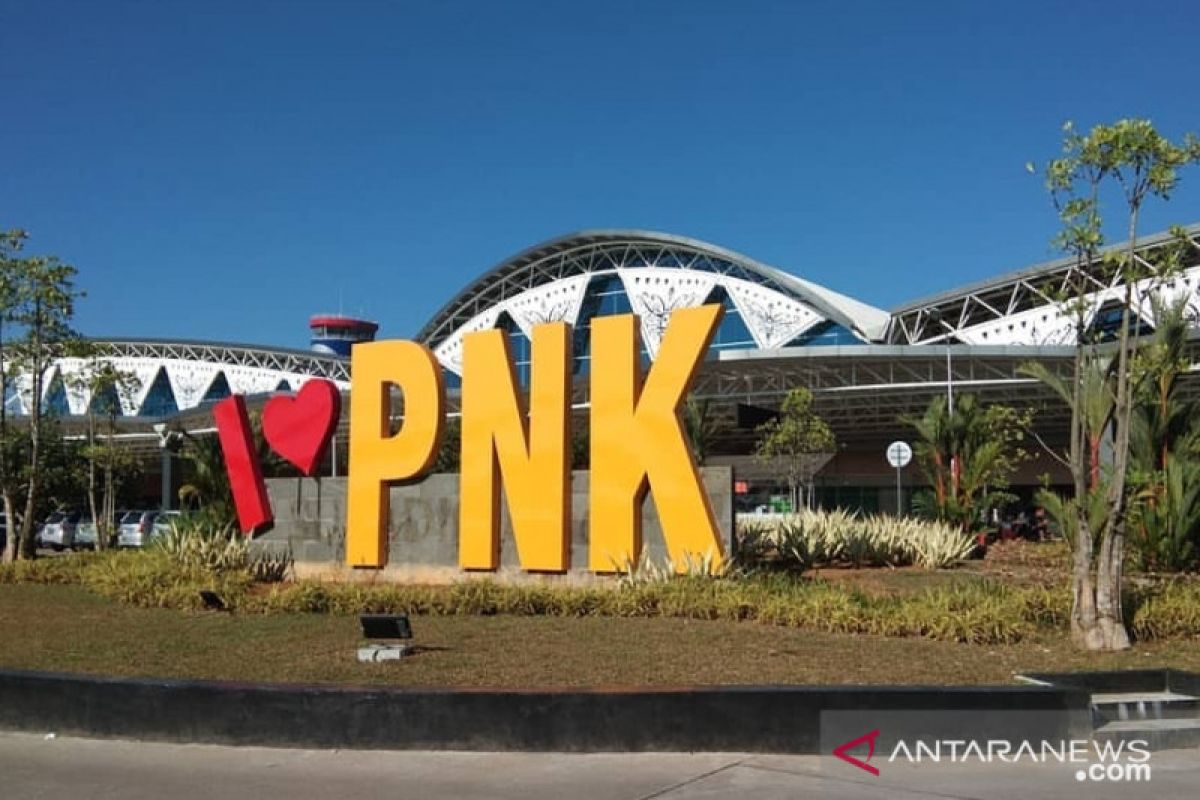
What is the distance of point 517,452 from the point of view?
16.4m

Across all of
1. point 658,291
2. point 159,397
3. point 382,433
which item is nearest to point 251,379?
point 159,397

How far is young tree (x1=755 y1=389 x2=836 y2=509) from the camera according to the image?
113ft

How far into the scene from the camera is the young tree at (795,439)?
113 ft

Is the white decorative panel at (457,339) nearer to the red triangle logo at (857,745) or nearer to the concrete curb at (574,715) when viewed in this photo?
the concrete curb at (574,715)

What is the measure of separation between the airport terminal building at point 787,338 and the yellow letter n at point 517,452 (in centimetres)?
1670

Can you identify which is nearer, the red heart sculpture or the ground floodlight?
the ground floodlight

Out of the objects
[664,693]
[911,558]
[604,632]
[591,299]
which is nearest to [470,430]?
[604,632]

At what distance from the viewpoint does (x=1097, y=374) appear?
1241 centimetres

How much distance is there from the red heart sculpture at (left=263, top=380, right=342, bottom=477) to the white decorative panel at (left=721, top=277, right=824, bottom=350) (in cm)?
4598

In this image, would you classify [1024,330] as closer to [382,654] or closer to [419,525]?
[419,525]

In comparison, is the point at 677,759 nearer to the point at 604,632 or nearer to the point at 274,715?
the point at 274,715

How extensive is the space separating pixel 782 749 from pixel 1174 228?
6928mm

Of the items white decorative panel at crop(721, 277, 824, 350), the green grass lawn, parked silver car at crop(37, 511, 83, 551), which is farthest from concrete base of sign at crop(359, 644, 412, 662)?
white decorative panel at crop(721, 277, 824, 350)

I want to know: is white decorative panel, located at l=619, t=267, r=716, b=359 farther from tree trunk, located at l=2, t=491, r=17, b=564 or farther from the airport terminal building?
tree trunk, located at l=2, t=491, r=17, b=564
